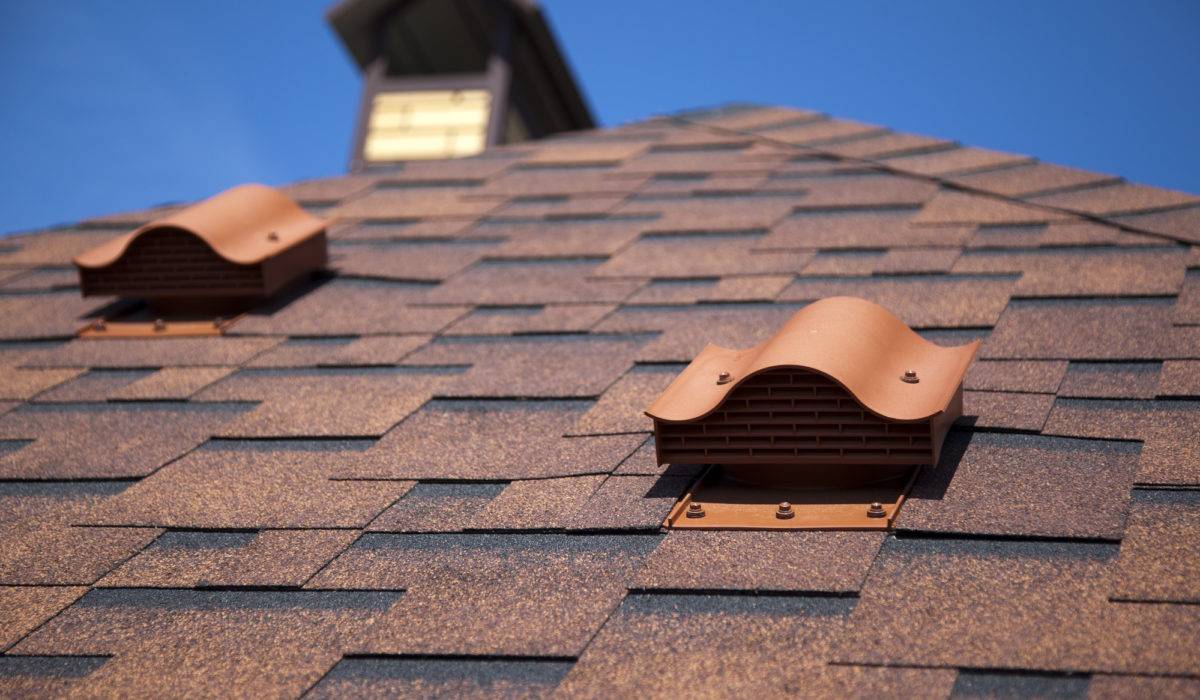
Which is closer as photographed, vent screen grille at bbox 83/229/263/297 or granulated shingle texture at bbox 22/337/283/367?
granulated shingle texture at bbox 22/337/283/367

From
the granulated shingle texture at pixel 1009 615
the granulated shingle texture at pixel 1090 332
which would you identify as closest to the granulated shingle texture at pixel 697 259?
the granulated shingle texture at pixel 1090 332

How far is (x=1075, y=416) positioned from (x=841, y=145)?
12.5 feet

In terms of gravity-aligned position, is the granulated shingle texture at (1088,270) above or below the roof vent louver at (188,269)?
below

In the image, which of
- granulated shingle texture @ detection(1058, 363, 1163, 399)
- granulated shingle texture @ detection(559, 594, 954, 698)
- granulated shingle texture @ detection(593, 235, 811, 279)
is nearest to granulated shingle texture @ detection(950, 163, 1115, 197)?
granulated shingle texture @ detection(593, 235, 811, 279)

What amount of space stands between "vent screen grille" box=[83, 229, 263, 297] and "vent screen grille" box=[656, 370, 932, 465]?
7.63ft

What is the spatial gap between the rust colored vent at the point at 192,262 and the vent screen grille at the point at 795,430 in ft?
7.56

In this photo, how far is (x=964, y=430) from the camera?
2.83 metres

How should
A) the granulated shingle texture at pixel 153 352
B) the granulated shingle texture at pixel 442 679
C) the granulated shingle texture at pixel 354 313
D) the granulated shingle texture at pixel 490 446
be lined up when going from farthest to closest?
1. the granulated shingle texture at pixel 354 313
2. the granulated shingle texture at pixel 153 352
3. the granulated shingle texture at pixel 490 446
4. the granulated shingle texture at pixel 442 679

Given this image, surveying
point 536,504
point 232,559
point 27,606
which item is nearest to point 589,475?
point 536,504

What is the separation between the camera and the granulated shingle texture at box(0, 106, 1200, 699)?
81.7 inches

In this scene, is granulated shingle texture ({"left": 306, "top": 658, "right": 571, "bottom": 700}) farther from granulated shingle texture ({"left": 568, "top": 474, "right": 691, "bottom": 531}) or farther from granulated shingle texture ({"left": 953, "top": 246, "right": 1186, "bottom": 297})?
granulated shingle texture ({"left": 953, "top": 246, "right": 1186, "bottom": 297})

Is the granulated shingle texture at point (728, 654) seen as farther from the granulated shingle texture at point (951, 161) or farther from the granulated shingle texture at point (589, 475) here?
the granulated shingle texture at point (951, 161)

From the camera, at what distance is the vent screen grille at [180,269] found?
14.6 ft

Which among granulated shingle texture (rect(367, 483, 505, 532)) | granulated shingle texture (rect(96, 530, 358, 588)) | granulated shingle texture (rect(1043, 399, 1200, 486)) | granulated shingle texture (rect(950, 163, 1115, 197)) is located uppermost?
granulated shingle texture (rect(96, 530, 358, 588))
